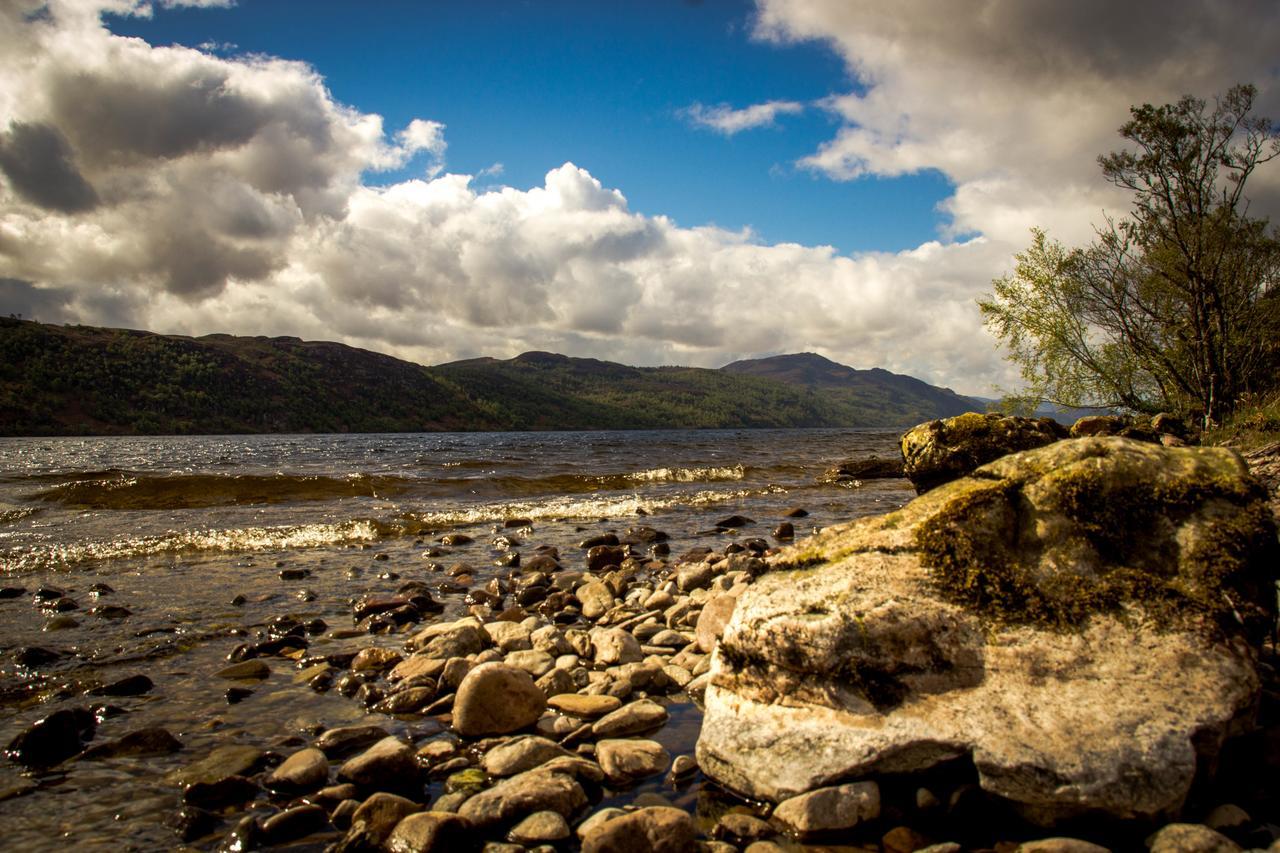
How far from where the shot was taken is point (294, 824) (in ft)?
16.4

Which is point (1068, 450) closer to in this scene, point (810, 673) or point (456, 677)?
point (810, 673)

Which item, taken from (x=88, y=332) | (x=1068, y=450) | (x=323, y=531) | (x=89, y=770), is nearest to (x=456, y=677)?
(x=89, y=770)

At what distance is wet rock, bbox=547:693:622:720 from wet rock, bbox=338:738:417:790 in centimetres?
185

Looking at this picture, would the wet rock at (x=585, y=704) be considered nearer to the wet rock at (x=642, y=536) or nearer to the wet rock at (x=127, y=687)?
the wet rock at (x=127, y=687)

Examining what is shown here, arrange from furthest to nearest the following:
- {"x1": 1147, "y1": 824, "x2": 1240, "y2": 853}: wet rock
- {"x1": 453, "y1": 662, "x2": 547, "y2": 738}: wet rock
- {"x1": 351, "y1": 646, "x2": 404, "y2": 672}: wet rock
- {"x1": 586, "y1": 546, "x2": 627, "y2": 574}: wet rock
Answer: {"x1": 586, "y1": 546, "x2": 627, "y2": 574}: wet rock < {"x1": 351, "y1": 646, "x2": 404, "y2": 672}: wet rock < {"x1": 453, "y1": 662, "x2": 547, "y2": 738}: wet rock < {"x1": 1147, "y1": 824, "x2": 1240, "y2": 853}: wet rock

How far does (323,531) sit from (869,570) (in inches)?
756

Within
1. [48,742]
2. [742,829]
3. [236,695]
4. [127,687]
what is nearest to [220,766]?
[48,742]

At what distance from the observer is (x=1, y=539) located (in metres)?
18.5

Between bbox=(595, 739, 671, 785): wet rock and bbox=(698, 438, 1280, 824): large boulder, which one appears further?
bbox=(595, 739, 671, 785): wet rock

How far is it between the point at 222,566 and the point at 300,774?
39.2 feet

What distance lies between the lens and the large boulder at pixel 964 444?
36.7 feet

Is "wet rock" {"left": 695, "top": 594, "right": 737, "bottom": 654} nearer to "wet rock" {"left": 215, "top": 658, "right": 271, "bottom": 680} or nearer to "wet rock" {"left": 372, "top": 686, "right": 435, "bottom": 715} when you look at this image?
"wet rock" {"left": 372, "top": 686, "right": 435, "bottom": 715}

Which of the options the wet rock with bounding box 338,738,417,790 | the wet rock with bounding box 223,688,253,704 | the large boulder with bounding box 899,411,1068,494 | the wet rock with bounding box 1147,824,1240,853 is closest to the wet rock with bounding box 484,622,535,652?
the wet rock with bounding box 223,688,253,704

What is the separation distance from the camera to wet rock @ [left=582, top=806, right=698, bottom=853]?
446cm
